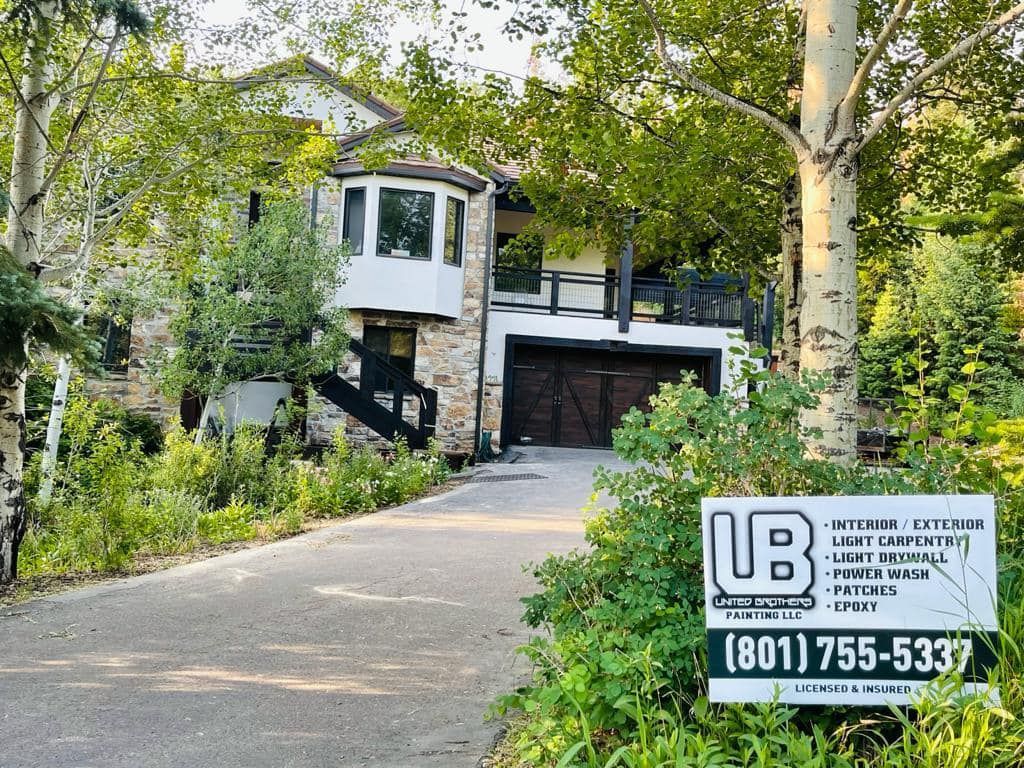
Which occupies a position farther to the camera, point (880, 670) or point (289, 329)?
point (289, 329)

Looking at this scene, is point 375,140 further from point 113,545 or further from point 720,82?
point 113,545

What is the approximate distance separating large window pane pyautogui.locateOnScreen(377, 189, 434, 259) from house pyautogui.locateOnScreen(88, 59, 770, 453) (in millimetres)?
21

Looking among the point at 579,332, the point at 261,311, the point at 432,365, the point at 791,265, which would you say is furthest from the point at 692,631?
the point at 579,332

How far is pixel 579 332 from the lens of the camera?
67.2 feet

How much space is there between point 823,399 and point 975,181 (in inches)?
228

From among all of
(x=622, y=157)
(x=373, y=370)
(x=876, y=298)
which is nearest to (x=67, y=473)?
(x=622, y=157)

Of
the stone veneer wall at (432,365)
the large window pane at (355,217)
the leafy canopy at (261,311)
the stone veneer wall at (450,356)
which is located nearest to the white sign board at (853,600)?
the leafy canopy at (261,311)

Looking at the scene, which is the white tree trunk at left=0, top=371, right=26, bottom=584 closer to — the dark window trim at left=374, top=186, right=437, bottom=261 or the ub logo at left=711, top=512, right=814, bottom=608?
the ub logo at left=711, top=512, right=814, bottom=608

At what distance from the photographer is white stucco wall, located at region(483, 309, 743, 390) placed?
19703 mm

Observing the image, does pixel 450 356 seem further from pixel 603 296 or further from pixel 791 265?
pixel 791 265

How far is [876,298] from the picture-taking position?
33844 mm

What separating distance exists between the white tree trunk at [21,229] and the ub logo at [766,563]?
17.3 feet

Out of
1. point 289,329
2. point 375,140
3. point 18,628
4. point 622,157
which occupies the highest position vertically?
point 375,140

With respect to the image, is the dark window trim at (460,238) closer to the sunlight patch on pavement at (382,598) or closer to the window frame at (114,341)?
the window frame at (114,341)
